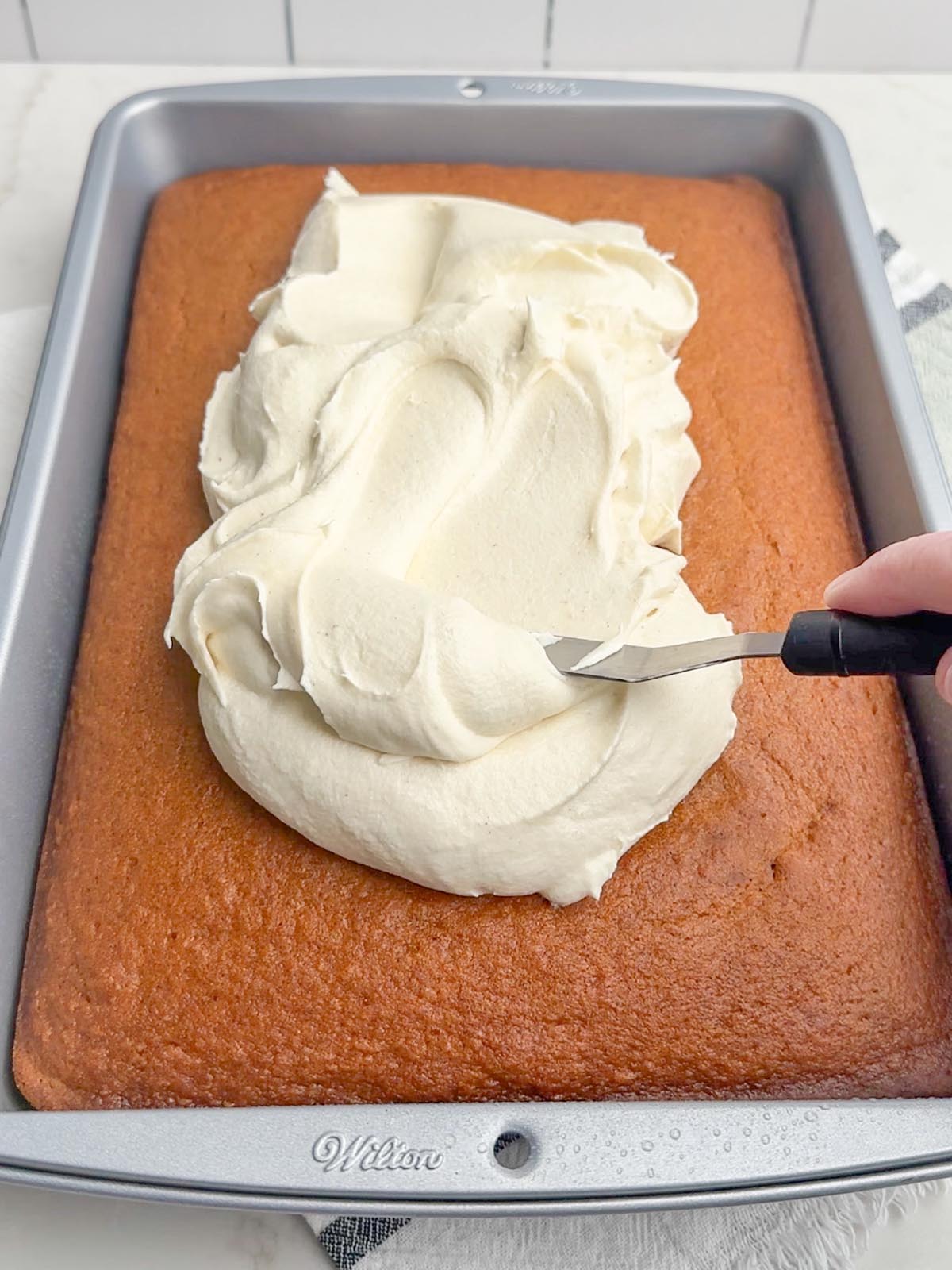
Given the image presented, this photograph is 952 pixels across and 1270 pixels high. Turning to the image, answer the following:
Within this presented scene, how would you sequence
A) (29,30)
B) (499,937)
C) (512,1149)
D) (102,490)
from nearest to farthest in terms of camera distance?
(512,1149) < (499,937) < (102,490) < (29,30)

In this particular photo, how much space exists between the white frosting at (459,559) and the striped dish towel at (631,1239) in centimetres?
40

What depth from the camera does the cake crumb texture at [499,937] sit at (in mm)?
1372

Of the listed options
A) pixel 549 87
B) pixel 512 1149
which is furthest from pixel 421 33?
pixel 512 1149

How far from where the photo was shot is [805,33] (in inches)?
105

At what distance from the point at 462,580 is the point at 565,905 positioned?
0.43 meters

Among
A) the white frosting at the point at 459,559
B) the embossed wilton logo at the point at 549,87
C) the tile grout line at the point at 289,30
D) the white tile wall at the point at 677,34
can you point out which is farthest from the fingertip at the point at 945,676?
the tile grout line at the point at 289,30

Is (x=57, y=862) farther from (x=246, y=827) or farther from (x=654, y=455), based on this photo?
(x=654, y=455)

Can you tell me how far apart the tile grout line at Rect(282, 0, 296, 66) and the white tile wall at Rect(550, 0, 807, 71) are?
1.95 ft

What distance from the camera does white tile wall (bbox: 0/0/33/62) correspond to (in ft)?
8.42

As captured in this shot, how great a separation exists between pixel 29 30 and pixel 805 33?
176cm

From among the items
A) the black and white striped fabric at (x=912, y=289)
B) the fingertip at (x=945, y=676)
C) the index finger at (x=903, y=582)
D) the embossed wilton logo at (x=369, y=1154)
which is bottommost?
the embossed wilton logo at (x=369, y=1154)

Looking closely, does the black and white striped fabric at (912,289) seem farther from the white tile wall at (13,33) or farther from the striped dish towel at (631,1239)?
the white tile wall at (13,33)

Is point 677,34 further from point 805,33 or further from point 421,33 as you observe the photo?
point 421,33

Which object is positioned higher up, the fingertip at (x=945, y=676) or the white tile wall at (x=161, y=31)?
the fingertip at (x=945, y=676)
